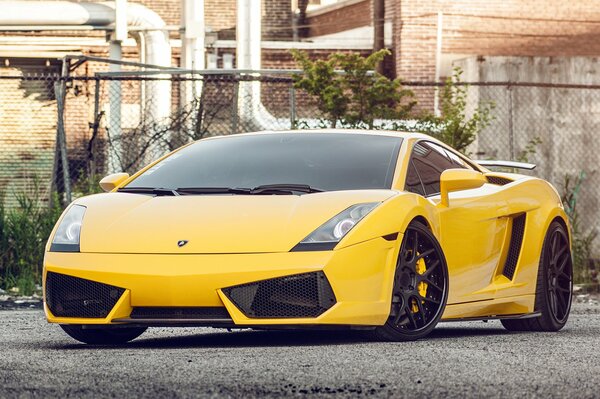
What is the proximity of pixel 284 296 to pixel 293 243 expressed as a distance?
0.28 metres

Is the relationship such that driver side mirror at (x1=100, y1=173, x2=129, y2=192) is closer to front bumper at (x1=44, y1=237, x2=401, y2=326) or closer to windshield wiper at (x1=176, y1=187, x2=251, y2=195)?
windshield wiper at (x1=176, y1=187, x2=251, y2=195)

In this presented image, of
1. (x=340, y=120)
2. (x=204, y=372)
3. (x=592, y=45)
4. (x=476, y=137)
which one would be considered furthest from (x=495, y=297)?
→ (x=592, y=45)

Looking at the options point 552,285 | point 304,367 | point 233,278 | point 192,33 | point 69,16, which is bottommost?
point 552,285

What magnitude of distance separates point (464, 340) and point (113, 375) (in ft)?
8.52

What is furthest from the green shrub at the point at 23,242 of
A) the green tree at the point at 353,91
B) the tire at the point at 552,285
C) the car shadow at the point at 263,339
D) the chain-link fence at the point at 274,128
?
the tire at the point at 552,285

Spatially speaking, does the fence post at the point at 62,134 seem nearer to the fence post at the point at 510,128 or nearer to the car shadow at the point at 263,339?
the fence post at the point at 510,128

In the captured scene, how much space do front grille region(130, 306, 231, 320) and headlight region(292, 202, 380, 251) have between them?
51 centimetres

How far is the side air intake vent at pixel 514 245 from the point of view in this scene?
8.80 m

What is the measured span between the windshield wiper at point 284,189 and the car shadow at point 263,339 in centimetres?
85

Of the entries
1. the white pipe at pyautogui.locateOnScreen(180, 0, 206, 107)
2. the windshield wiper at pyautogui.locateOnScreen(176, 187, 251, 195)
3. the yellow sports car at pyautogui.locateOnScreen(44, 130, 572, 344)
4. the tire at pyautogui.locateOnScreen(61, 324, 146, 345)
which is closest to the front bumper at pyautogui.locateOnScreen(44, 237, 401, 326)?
the yellow sports car at pyautogui.locateOnScreen(44, 130, 572, 344)

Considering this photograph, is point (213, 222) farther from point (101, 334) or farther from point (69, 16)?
point (69, 16)

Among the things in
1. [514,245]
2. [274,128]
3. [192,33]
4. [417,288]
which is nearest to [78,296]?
[417,288]

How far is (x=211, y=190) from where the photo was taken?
7914 mm

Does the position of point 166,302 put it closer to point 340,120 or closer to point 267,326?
point 267,326
